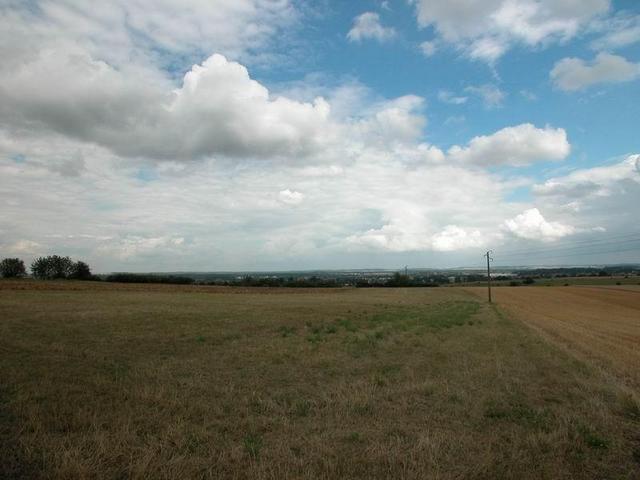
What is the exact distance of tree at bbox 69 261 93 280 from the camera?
118875 mm

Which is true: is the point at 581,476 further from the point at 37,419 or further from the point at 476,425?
the point at 37,419

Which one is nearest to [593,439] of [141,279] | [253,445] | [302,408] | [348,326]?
[302,408]

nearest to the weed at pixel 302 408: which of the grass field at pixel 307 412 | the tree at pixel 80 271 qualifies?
the grass field at pixel 307 412

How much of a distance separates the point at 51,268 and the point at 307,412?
132703 millimetres

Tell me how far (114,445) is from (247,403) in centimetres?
317

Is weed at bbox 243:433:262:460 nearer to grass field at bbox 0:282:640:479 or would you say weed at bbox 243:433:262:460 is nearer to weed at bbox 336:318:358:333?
grass field at bbox 0:282:640:479

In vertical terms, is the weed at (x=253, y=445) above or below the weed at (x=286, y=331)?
above

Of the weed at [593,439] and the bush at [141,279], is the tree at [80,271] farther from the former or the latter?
the weed at [593,439]

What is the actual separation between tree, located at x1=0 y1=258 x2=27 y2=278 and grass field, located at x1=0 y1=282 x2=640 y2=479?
120446 mm

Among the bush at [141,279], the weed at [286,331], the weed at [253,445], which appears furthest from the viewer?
the bush at [141,279]

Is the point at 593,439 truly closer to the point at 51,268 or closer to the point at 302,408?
the point at 302,408

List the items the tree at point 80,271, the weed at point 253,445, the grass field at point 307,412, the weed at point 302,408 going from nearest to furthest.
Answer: the grass field at point 307,412
the weed at point 253,445
the weed at point 302,408
the tree at point 80,271

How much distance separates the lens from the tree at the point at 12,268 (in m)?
117

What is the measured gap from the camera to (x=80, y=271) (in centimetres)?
11988
